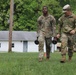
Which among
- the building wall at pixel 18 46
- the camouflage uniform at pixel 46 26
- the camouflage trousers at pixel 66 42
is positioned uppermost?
the camouflage uniform at pixel 46 26

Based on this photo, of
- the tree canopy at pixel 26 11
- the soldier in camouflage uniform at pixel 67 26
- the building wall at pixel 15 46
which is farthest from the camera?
the building wall at pixel 15 46

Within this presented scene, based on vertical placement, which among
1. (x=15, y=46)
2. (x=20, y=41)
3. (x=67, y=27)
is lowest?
(x=15, y=46)

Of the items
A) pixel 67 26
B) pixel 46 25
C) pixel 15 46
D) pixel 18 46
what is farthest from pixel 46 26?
pixel 15 46

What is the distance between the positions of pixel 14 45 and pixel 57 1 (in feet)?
38.1

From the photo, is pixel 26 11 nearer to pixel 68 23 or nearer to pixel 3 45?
pixel 3 45

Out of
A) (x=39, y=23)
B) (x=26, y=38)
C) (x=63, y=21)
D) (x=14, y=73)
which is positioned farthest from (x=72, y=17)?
(x=26, y=38)

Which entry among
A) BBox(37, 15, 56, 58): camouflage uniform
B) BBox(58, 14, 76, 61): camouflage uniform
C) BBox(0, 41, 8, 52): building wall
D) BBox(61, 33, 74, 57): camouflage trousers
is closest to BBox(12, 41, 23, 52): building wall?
BBox(0, 41, 8, 52): building wall

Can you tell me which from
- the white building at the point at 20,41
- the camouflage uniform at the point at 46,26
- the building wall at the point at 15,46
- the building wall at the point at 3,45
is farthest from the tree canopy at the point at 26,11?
the camouflage uniform at the point at 46,26

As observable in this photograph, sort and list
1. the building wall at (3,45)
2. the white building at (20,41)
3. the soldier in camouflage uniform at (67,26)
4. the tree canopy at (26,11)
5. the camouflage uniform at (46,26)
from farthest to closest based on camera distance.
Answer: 1. the white building at (20,41)
2. the building wall at (3,45)
3. the tree canopy at (26,11)
4. the camouflage uniform at (46,26)
5. the soldier in camouflage uniform at (67,26)

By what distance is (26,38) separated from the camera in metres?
73.8

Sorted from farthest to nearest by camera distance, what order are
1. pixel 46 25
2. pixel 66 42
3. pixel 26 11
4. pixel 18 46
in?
pixel 18 46, pixel 26 11, pixel 46 25, pixel 66 42

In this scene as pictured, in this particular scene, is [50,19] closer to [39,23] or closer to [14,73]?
[39,23]

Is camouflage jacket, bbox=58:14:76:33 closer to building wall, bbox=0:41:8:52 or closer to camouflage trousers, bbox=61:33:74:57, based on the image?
camouflage trousers, bbox=61:33:74:57

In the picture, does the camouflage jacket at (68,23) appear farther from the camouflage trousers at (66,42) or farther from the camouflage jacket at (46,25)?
the camouflage jacket at (46,25)
